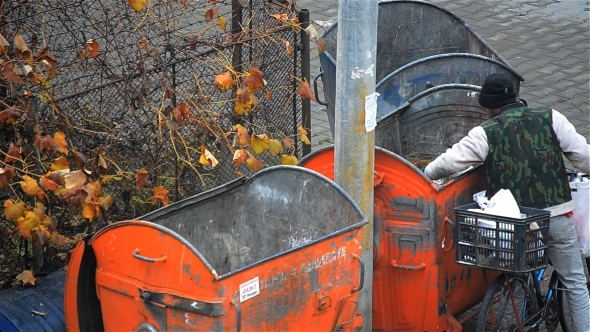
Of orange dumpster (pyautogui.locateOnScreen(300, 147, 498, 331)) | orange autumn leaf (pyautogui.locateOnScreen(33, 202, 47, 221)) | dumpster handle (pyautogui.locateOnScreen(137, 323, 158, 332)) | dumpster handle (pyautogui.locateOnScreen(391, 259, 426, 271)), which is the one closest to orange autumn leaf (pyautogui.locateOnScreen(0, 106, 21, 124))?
orange autumn leaf (pyautogui.locateOnScreen(33, 202, 47, 221))

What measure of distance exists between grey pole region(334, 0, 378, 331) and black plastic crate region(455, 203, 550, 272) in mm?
511

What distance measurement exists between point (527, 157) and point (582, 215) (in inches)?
25.1

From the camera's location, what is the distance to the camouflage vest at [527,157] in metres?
5.01

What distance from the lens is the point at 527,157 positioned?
197 inches

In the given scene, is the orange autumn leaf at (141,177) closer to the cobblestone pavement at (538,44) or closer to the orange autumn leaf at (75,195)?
the orange autumn leaf at (75,195)

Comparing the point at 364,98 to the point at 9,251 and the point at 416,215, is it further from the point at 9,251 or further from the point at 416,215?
the point at 9,251

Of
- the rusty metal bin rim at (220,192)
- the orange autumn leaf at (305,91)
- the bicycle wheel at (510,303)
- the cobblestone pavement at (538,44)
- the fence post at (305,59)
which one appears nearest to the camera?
the rusty metal bin rim at (220,192)

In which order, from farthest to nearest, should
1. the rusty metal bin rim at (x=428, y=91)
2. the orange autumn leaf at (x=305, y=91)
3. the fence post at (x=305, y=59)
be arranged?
the fence post at (x=305, y=59) → the orange autumn leaf at (x=305, y=91) → the rusty metal bin rim at (x=428, y=91)

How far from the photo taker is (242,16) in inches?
266

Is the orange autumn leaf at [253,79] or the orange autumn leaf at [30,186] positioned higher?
the orange autumn leaf at [253,79]

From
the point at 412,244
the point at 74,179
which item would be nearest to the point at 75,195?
the point at 74,179

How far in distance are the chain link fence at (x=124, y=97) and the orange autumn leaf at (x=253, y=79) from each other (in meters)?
0.07

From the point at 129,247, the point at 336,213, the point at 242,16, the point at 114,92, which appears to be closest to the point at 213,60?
the point at 114,92

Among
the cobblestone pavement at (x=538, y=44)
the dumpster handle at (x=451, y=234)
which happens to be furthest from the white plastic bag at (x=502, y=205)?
the cobblestone pavement at (x=538, y=44)
